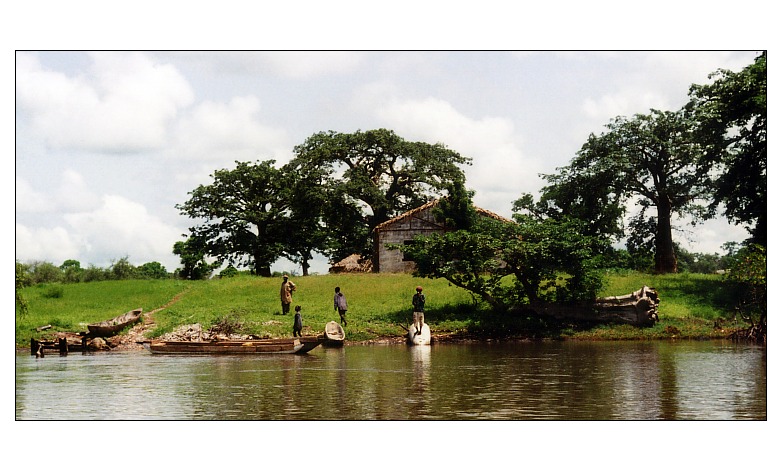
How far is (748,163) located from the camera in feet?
120

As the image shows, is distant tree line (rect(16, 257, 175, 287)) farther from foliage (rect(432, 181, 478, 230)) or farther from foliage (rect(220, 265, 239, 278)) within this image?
foliage (rect(432, 181, 478, 230))

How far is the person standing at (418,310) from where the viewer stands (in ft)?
98.8

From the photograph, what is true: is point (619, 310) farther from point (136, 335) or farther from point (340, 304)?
point (136, 335)

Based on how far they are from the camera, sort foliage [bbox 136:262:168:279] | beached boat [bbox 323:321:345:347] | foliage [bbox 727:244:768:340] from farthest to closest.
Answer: foliage [bbox 136:262:168:279] → foliage [bbox 727:244:768:340] → beached boat [bbox 323:321:345:347]

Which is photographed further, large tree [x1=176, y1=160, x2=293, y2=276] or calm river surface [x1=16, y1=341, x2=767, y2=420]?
large tree [x1=176, y1=160, x2=293, y2=276]

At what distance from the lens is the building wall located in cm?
5134

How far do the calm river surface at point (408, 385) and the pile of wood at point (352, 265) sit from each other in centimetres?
2666

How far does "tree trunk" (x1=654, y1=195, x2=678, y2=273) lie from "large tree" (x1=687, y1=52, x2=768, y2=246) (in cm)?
787

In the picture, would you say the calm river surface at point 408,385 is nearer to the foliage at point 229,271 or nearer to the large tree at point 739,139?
the large tree at point 739,139

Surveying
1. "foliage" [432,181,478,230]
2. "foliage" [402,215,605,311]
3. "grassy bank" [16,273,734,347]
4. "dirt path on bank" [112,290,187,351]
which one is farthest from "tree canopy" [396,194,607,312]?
"foliage" [432,181,478,230]

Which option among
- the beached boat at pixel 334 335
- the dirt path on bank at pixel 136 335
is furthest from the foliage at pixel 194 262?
the beached boat at pixel 334 335

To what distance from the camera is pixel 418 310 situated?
99.2ft

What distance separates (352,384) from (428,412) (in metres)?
4.19

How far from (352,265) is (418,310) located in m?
26.9
